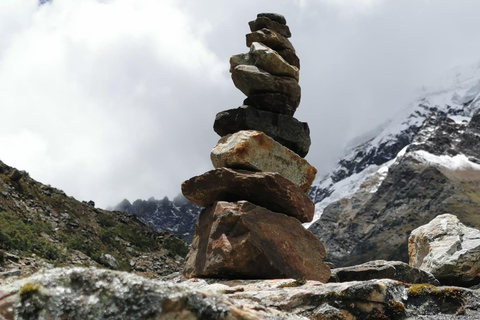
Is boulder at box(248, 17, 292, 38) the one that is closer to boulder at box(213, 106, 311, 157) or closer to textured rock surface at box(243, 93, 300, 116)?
textured rock surface at box(243, 93, 300, 116)

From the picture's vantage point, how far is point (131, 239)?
42.1 m

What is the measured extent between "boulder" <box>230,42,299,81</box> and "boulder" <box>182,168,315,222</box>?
15.7 ft

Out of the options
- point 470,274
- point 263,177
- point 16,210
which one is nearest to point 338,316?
point 263,177

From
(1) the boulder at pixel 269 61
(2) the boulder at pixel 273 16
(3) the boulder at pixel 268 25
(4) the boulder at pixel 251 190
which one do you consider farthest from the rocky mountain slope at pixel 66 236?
(2) the boulder at pixel 273 16

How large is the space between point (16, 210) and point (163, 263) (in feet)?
38.8

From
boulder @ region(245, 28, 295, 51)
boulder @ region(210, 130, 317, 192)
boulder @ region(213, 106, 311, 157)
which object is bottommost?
boulder @ region(210, 130, 317, 192)

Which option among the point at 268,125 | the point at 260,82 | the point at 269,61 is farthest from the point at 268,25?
the point at 268,125

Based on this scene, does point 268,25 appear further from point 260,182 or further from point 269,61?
point 260,182

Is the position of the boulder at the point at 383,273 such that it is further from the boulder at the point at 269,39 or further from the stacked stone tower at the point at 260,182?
the boulder at the point at 269,39

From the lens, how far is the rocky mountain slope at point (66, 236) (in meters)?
27.2

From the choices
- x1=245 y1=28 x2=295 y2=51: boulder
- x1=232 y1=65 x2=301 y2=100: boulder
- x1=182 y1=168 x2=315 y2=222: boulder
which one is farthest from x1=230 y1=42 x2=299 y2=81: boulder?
x1=182 y1=168 x2=315 y2=222: boulder

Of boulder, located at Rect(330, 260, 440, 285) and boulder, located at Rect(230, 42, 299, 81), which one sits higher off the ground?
boulder, located at Rect(230, 42, 299, 81)

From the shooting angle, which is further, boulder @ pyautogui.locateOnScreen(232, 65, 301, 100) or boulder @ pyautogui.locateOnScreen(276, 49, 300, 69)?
boulder @ pyautogui.locateOnScreen(276, 49, 300, 69)

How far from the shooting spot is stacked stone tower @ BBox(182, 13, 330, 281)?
39.7ft
